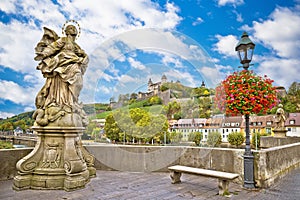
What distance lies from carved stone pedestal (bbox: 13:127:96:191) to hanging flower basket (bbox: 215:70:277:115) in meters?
3.61

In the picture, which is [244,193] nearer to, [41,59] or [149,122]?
[149,122]

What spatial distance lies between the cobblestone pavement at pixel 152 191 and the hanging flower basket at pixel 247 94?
175 centimetres

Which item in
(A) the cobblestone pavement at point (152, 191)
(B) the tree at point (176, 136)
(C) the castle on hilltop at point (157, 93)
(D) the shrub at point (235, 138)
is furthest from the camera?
(D) the shrub at point (235, 138)

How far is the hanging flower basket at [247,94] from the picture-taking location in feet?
16.7

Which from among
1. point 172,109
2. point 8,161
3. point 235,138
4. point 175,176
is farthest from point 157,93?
point 235,138

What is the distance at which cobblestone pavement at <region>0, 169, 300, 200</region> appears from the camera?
4.37 metres

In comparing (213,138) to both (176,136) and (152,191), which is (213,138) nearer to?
(176,136)

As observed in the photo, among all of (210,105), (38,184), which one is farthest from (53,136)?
(210,105)

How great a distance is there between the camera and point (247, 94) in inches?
200

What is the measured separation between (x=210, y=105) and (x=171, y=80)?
135cm

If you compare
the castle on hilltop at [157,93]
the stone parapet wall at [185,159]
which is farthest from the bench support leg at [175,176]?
the castle on hilltop at [157,93]

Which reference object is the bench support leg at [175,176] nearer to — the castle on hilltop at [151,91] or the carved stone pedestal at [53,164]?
the carved stone pedestal at [53,164]

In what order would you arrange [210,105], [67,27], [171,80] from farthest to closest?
[171,80], [210,105], [67,27]

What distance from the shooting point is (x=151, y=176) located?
6262 mm
